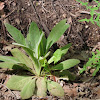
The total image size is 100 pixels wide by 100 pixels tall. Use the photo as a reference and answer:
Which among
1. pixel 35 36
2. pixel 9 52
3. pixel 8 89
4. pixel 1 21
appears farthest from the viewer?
pixel 1 21

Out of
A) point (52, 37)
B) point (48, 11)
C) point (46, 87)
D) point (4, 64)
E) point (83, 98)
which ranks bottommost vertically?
point (83, 98)

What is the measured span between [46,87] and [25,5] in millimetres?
1631

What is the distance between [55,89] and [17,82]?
52 cm

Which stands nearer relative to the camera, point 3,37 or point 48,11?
point 3,37

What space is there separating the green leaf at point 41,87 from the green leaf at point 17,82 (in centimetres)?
15

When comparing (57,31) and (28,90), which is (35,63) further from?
(57,31)

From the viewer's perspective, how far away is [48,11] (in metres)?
3.06

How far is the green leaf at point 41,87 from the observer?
2092 mm

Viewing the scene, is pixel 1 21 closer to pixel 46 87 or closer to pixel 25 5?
pixel 25 5

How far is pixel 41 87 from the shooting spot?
2.16 metres

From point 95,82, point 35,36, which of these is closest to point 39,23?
point 35,36

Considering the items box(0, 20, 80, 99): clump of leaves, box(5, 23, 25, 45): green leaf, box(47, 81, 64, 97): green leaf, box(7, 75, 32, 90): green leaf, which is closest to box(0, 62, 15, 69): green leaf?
box(0, 20, 80, 99): clump of leaves

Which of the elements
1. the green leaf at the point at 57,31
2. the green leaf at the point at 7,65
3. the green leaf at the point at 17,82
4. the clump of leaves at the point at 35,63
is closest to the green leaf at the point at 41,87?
the clump of leaves at the point at 35,63

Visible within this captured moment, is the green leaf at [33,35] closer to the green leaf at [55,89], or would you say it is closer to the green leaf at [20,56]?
the green leaf at [20,56]
